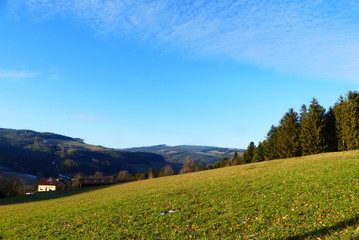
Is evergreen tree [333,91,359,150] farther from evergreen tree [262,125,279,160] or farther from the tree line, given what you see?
evergreen tree [262,125,279,160]

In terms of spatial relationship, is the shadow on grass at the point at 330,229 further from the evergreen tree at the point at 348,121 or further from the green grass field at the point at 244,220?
the evergreen tree at the point at 348,121

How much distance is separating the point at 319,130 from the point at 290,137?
10.6 meters

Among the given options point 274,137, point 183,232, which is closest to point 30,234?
point 183,232

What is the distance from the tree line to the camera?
58.0 metres

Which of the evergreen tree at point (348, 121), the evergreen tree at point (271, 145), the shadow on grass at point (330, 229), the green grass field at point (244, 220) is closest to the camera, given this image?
the shadow on grass at point (330, 229)

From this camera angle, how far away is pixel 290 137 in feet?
238

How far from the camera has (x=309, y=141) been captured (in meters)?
63.8

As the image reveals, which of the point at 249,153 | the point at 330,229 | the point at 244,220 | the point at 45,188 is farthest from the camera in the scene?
the point at 45,188

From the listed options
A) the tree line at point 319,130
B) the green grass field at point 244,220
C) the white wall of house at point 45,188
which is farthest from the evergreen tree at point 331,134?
the white wall of house at point 45,188

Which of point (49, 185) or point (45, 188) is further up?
point (49, 185)

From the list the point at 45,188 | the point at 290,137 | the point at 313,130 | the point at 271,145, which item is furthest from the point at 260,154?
the point at 45,188

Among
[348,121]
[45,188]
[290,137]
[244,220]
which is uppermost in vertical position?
[348,121]

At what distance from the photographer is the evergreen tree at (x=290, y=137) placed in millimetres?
71375

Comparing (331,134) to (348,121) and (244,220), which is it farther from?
(244,220)
